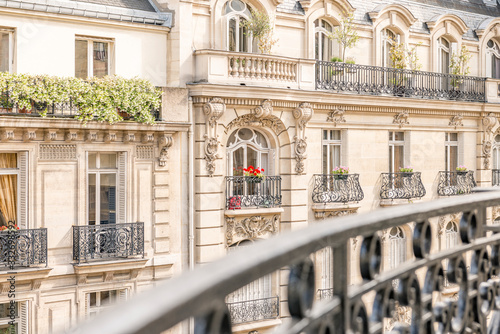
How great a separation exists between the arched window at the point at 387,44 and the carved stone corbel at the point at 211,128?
8.18m

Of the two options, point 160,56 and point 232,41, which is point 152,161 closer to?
point 160,56

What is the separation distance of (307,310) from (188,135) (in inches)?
717

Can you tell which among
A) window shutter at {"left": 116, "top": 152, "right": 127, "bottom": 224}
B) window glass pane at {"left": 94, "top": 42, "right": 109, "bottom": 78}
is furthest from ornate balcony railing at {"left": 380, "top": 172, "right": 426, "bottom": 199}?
window glass pane at {"left": 94, "top": 42, "right": 109, "bottom": 78}

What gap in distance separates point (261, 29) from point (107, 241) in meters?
7.40

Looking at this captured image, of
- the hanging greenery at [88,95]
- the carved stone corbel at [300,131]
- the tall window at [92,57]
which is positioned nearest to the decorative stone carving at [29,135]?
the hanging greenery at [88,95]

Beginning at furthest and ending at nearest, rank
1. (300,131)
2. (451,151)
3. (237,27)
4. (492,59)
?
(492,59)
(451,151)
(300,131)
(237,27)

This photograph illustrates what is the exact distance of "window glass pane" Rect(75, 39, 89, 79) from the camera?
767 inches

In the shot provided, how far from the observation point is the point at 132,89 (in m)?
19.1

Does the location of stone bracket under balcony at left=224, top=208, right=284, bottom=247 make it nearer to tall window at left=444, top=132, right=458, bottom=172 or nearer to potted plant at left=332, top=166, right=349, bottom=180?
potted plant at left=332, top=166, right=349, bottom=180

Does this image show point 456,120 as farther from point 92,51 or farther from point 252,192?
point 92,51

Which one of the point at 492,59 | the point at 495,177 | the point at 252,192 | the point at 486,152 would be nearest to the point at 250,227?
the point at 252,192

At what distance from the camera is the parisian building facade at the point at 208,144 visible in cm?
1822

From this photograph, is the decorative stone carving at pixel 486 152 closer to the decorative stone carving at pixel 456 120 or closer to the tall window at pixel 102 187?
the decorative stone carving at pixel 456 120

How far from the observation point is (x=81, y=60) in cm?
1956
